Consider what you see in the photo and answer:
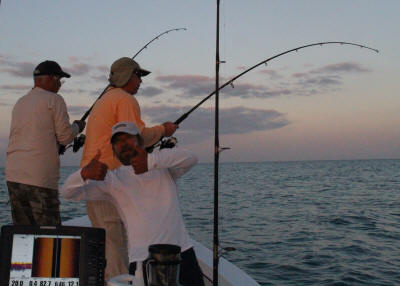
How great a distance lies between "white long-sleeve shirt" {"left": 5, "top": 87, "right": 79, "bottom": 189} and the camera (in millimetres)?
3180

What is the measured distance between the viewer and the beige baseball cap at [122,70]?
3.08 meters

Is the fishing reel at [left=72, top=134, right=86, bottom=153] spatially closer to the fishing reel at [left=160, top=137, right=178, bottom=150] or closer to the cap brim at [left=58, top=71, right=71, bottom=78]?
the cap brim at [left=58, top=71, right=71, bottom=78]

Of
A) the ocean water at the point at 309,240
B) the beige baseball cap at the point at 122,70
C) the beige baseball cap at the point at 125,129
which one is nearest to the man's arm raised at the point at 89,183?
the beige baseball cap at the point at 125,129

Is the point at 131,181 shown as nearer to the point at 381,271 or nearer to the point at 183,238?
the point at 183,238

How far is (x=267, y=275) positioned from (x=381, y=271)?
8.04 feet

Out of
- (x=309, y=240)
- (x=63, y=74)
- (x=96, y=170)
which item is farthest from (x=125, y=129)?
(x=309, y=240)

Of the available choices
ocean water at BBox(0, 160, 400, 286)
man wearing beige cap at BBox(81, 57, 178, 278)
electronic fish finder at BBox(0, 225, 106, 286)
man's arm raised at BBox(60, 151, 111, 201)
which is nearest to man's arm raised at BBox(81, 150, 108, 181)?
man's arm raised at BBox(60, 151, 111, 201)

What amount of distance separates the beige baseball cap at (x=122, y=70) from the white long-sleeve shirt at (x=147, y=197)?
83 centimetres

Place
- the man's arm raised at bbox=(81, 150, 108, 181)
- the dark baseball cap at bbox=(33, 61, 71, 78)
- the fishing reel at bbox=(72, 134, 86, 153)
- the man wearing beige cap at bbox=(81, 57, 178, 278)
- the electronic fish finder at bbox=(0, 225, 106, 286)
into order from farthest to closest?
the fishing reel at bbox=(72, 134, 86, 153) → the dark baseball cap at bbox=(33, 61, 71, 78) → the man wearing beige cap at bbox=(81, 57, 178, 278) → the man's arm raised at bbox=(81, 150, 108, 181) → the electronic fish finder at bbox=(0, 225, 106, 286)

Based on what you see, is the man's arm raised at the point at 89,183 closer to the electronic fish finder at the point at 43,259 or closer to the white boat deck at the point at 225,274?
the electronic fish finder at the point at 43,259

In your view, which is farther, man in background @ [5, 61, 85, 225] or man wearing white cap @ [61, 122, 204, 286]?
man in background @ [5, 61, 85, 225]

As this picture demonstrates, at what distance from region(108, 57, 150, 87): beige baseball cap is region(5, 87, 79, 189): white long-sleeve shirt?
0.50 metres

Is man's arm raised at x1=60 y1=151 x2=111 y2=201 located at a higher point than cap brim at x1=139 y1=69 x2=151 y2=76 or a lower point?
lower

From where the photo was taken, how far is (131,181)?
243cm
